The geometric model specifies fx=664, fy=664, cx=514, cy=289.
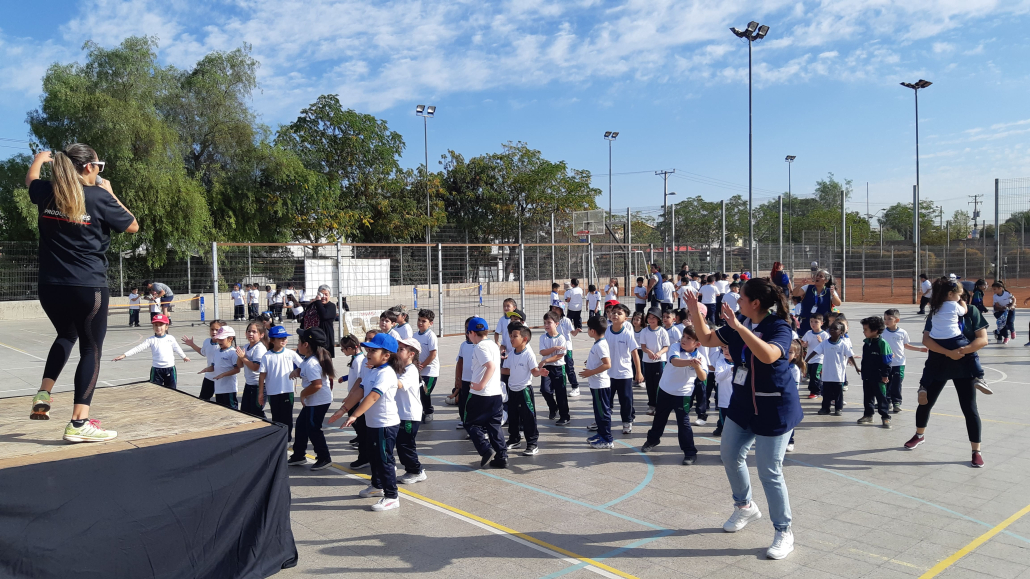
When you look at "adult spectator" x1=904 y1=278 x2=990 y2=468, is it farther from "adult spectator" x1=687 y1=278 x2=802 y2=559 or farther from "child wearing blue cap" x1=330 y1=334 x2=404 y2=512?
"child wearing blue cap" x1=330 y1=334 x2=404 y2=512

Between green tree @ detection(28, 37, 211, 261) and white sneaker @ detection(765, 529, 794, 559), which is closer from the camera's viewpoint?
white sneaker @ detection(765, 529, 794, 559)

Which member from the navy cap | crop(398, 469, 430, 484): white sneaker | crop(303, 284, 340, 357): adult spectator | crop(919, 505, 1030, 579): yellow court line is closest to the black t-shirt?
the navy cap

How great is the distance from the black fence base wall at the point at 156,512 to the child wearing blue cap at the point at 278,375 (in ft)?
7.92

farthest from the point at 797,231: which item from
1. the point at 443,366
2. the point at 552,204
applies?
the point at 443,366

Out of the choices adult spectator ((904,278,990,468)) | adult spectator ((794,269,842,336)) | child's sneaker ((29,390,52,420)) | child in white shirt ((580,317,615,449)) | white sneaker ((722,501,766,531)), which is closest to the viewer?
child's sneaker ((29,390,52,420))

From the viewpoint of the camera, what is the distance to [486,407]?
22.8 feet

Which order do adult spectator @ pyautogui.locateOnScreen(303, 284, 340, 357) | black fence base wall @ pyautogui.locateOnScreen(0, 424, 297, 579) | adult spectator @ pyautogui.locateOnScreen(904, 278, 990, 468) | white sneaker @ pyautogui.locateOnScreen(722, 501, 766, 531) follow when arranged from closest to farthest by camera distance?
black fence base wall @ pyautogui.locateOnScreen(0, 424, 297, 579) < white sneaker @ pyautogui.locateOnScreen(722, 501, 766, 531) < adult spectator @ pyautogui.locateOnScreen(904, 278, 990, 468) < adult spectator @ pyautogui.locateOnScreen(303, 284, 340, 357)

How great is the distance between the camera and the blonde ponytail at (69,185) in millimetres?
3693

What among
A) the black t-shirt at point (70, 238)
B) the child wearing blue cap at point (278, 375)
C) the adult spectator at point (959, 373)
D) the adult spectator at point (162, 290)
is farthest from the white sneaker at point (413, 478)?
the adult spectator at point (162, 290)

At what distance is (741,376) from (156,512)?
12.7ft

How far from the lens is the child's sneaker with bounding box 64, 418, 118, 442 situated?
12.6 feet

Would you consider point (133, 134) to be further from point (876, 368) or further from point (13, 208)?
point (876, 368)

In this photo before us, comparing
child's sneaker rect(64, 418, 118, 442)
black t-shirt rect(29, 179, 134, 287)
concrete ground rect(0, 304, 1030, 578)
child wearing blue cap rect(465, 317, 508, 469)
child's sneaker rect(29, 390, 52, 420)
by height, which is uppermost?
black t-shirt rect(29, 179, 134, 287)

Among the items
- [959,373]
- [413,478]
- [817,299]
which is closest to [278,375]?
[413,478]
